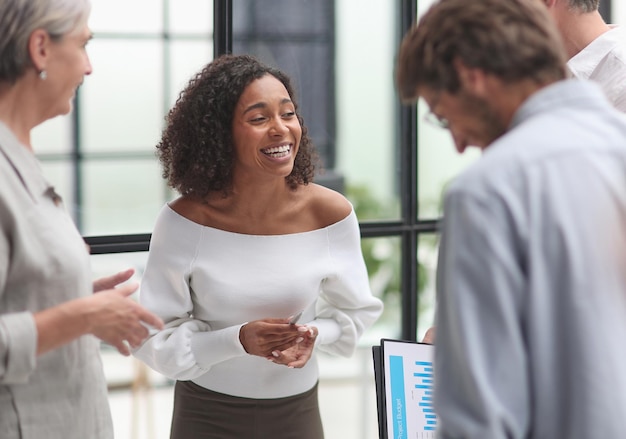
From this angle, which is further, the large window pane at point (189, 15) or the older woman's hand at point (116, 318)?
the large window pane at point (189, 15)

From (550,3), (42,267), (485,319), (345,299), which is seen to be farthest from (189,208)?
(485,319)

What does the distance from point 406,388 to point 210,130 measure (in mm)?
885

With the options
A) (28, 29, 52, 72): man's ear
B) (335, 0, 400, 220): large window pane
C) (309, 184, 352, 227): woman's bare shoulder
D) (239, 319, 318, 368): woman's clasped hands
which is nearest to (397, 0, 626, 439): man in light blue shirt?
(28, 29, 52, 72): man's ear

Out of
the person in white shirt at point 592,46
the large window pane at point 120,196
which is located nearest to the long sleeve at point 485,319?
the person in white shirt at point 592,46

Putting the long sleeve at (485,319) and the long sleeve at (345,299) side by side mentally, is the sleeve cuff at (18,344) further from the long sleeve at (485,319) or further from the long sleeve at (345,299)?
the long sleeve at (345,299)

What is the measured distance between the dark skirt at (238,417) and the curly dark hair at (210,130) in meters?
0.57

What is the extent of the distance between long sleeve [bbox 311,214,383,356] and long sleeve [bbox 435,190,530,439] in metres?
1.30

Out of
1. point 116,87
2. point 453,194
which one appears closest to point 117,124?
point 116,87

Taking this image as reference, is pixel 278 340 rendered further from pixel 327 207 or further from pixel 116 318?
pixel 116 318

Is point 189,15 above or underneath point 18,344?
above

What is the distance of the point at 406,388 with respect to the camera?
2.35 m

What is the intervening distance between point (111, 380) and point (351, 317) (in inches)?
47.9

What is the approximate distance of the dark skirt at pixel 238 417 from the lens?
2525 millimetres

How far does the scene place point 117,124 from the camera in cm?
323
